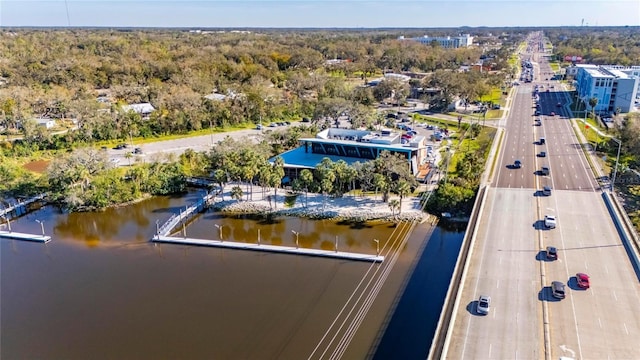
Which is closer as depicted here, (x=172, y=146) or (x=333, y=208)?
(x=333, y=208)

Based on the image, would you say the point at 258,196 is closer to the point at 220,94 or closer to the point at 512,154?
the point at 512,154

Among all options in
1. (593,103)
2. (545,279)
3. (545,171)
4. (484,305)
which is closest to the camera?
(484,305)

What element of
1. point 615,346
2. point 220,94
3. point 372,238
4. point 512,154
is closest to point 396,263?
point 372,238

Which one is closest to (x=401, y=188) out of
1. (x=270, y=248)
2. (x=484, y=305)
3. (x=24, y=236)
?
(x=270, y=248)

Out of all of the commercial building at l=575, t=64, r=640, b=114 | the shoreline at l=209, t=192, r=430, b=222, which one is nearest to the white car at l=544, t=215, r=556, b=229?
the shoreline at l=209, t=192, r=430, b=222

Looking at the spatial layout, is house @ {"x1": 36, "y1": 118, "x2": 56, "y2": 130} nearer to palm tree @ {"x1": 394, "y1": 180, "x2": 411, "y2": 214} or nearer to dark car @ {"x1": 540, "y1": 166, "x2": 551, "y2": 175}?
palm tree @ {"x1": 394, "y1": 180, "x2": 411, "y2": 214}

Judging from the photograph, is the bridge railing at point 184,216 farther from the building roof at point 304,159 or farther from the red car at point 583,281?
the red car at point 583,281

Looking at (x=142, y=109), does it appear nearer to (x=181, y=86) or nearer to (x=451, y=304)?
(x=181, y=86)
